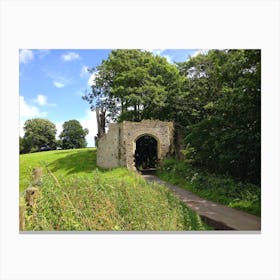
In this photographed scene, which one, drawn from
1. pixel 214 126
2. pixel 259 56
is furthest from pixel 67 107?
pixel 259 56

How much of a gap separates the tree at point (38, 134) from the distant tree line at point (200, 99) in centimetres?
118

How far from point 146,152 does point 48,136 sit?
7.91 meters

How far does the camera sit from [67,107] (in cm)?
657

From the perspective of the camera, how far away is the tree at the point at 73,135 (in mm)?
6770

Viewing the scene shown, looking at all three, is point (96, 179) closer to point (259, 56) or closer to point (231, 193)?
point (231, 193)

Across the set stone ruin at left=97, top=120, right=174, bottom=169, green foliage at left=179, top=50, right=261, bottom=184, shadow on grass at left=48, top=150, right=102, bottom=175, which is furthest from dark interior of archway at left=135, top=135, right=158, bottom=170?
green foliage at left=179, top=50, right=261, bottom=184

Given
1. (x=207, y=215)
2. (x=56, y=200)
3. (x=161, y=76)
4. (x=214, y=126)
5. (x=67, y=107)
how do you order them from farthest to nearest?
(x=161, y=76)
(x=214, y=126)
(x=67, y=107)
(x=207, y=215)
(x=56, y=200)

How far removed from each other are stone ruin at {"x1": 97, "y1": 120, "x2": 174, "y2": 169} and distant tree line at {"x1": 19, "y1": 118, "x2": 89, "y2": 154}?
4.41 metres

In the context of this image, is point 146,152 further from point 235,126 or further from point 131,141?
point 235,126

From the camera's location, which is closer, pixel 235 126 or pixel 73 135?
pixel 235 126

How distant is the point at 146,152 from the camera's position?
14508mm

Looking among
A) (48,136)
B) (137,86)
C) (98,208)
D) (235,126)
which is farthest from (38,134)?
(137,86)

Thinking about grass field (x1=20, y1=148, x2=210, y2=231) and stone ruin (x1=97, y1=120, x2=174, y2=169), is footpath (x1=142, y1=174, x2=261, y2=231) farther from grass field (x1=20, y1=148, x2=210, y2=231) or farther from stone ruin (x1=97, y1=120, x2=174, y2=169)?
stone ruin (x1=97, y1=120, x2=174, y2=169)
